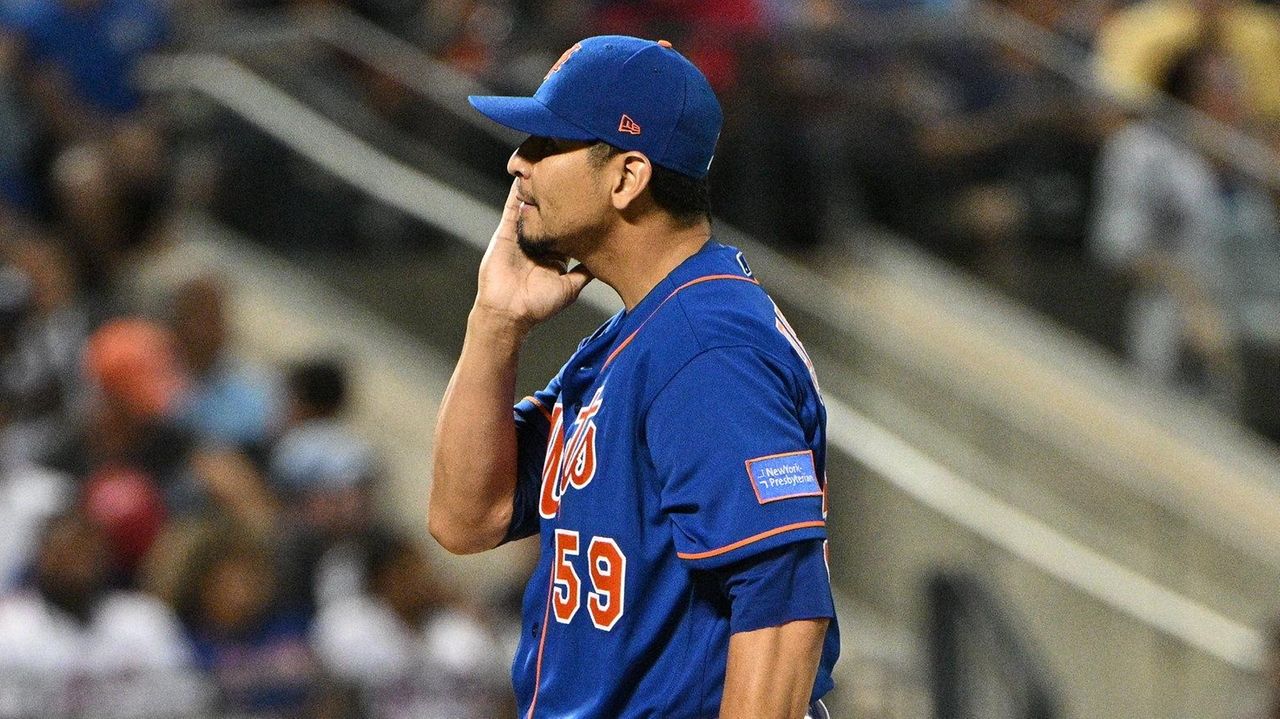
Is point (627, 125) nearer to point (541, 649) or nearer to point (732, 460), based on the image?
point (732, 460)

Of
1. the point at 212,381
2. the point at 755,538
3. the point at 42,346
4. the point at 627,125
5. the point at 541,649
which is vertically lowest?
the point at 212,381

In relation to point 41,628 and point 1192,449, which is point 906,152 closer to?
point 1192,449

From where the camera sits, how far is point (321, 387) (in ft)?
22.6

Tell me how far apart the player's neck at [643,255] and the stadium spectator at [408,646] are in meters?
3.75

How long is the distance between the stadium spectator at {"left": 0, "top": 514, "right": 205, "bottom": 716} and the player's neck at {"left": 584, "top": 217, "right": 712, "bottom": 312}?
12.5 ft

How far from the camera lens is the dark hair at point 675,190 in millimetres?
2496

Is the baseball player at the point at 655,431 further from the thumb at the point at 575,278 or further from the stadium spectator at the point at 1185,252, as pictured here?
the stadium spectator at the point at 1185,252

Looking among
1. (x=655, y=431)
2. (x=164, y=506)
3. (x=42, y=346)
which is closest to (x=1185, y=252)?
(x=164, y=506)

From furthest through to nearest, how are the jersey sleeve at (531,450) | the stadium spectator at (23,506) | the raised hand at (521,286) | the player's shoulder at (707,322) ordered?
1. the stadium spectator at (23,506)
2. the jersey sleeve at (531,450)
3. the raised hand at (521,286)
4. the player's shoulder at (707,322)

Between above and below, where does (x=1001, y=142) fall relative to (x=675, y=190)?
below

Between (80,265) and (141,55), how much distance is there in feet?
3.92

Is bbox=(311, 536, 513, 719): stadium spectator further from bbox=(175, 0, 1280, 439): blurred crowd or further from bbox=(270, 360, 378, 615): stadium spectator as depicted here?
bbox=(175, 0, 1280, 439): blurred crowd

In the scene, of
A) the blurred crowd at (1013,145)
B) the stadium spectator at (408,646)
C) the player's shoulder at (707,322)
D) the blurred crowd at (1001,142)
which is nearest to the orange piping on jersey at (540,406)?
the player's shoulder at (707,322)

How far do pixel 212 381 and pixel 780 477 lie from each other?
16.5 ft
